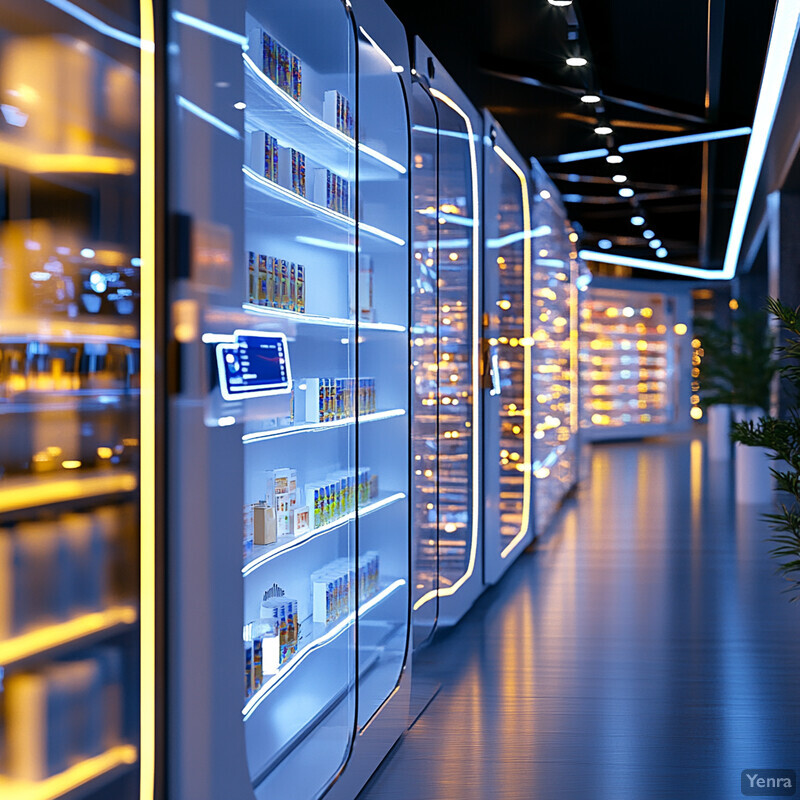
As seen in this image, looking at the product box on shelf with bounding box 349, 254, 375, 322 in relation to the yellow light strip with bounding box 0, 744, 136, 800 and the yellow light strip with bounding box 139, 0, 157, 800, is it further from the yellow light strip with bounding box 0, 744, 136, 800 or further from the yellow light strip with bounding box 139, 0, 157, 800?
the yellow light strip with bounding box 0, 744, 136, 800

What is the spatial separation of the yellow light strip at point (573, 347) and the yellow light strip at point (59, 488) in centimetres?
939

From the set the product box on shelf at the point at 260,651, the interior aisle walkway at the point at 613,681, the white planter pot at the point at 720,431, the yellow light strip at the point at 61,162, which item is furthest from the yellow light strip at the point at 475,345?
the white planter pot at the point at 720,431

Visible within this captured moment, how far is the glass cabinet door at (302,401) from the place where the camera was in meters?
2.81

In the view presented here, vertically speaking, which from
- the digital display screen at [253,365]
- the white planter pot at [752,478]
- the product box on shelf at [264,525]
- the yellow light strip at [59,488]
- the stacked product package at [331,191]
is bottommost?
the white planter pot at [752,478]

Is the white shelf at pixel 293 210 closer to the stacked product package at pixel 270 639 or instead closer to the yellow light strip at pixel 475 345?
the stacked product package at pixel 270 639

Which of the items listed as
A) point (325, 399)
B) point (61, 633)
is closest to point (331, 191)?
point (325, 399)

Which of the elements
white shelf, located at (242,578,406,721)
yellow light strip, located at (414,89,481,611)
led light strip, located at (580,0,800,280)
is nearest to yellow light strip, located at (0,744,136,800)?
white shelf, located at (242,578,406,721)

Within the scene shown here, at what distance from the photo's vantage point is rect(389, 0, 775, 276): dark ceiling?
19.2ft

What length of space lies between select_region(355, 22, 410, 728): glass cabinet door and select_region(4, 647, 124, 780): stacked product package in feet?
5.21

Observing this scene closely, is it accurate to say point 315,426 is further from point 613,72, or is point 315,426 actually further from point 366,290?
point 613,72

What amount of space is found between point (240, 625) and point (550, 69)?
5.60 m

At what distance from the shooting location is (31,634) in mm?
1775

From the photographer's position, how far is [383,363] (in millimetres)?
3988

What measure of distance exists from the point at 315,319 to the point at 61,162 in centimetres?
126
